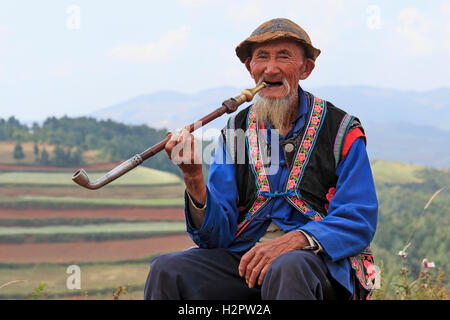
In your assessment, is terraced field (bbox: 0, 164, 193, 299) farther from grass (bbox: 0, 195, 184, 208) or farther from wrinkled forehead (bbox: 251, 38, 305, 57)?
wrinkled forehead (bbox: 251, 38, 305, 57)

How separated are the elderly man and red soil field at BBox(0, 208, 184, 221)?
820 cm

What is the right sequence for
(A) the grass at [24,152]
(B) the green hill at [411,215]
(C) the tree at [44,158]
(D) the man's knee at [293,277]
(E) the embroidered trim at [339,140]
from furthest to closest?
(A) the grass at [24,152] → (C) the tree at [44,158] → (B) the green hill at [411,215] → (E) the embroidered trim at [339,140] → (D) the man's knee at [293,277]

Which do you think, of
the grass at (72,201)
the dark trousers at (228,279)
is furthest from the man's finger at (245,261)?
the grass at (72,201)

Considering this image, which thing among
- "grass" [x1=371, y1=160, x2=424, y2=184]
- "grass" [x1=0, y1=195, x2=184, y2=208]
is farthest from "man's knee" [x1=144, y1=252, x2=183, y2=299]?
"grass" [x1=0, y1=195, x2=184, y2=208]

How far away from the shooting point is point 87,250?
10.5 m

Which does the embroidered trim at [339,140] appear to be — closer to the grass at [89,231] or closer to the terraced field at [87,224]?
the terraced field at [87,224]

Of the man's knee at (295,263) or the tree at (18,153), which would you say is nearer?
the man's knee at (295,263)

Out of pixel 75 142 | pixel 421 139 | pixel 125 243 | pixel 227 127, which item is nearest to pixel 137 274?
pixel 125 243

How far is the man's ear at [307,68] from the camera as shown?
125 inches

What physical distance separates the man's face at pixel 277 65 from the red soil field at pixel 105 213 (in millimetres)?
8301

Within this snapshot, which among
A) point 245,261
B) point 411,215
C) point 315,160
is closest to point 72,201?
point 411,215

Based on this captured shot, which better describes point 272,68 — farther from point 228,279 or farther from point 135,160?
point 228,279

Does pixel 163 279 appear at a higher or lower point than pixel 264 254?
lower

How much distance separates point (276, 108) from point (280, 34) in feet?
1.29
